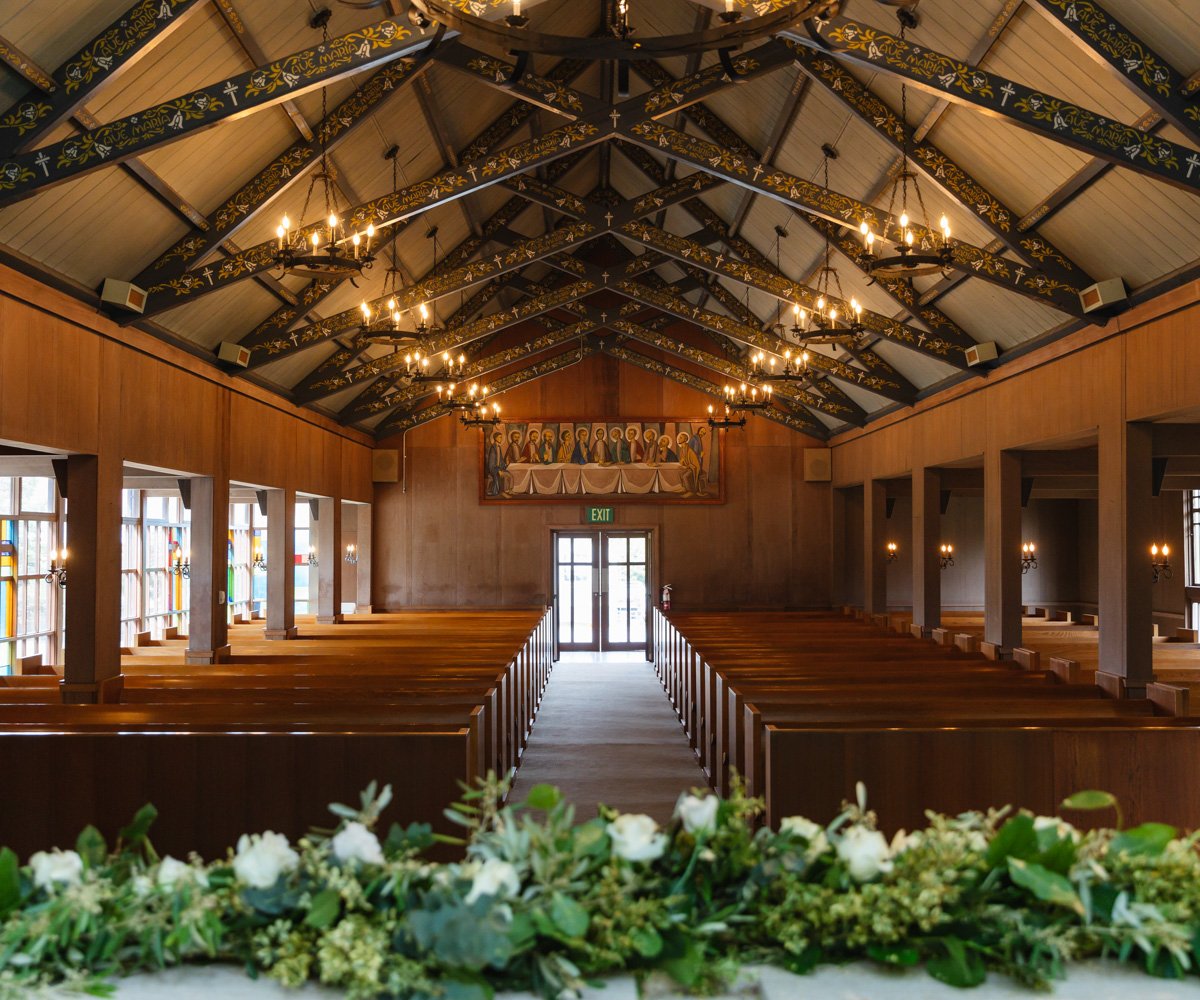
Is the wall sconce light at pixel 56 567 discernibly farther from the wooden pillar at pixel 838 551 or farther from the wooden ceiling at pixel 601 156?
the wooden pillar at pixel 838 551

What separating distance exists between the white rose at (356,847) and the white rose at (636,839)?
0.42m

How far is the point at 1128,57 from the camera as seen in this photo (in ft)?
17.5

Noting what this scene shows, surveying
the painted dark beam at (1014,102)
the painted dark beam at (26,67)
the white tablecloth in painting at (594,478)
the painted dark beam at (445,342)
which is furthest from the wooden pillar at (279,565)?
the painted dark beam at (1014,102)

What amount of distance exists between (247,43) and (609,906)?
6300mm

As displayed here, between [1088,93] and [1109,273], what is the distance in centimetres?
173

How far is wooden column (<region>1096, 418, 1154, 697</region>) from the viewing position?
24.5ft

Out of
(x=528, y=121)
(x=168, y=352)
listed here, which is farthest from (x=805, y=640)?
(x=168, y=352)

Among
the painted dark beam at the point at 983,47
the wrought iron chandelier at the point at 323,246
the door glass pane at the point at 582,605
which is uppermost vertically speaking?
the painted dark beam at the point at 983,47

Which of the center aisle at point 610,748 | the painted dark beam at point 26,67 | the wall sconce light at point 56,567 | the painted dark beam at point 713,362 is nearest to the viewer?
the painted dark beam at point 26,67

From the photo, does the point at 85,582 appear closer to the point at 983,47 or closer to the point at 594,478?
the point at 983,47

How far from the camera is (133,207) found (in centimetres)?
703

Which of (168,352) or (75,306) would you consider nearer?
(75,306)

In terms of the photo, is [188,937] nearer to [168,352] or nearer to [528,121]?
[168,352]

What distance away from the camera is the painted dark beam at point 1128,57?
5309 millimetres
